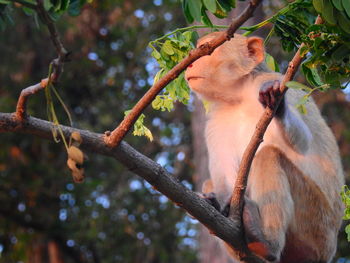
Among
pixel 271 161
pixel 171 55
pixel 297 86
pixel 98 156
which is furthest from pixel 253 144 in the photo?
pixel 98 156

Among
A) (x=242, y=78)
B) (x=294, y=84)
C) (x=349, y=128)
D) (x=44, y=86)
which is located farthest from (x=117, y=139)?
(x=349, y=128)

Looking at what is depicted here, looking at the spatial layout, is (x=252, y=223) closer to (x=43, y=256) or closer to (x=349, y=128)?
(x=349, y=128)

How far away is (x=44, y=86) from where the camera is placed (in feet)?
10.1

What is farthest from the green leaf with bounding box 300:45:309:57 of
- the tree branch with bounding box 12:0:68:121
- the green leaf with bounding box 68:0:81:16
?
the green leaf with bounding box 68:0:81:16

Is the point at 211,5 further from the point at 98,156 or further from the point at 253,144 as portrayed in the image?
the point at 98,156

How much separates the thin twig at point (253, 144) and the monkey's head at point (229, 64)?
3.76ft

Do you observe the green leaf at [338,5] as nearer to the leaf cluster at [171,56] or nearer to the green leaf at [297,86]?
the green leaf at [297,86]

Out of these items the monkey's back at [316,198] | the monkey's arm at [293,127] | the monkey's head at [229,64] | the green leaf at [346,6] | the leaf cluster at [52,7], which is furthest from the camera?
the monkey's head at [229,64]

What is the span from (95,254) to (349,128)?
16.6 feet

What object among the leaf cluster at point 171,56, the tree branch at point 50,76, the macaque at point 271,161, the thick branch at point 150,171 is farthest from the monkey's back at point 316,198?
the tree branch at point 50,76

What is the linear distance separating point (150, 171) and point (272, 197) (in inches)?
52.5

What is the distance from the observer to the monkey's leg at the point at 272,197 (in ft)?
14.3

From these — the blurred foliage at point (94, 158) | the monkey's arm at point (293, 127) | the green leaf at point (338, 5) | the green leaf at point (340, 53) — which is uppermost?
the green leaf at point (338, 5)

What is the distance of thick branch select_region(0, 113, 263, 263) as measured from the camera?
3031 millimetres
